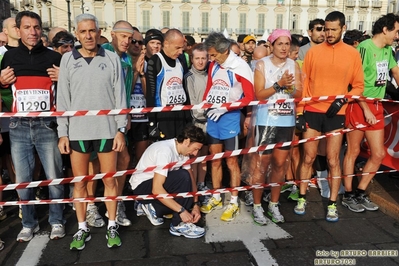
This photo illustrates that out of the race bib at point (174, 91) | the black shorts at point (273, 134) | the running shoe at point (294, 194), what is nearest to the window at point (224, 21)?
the running shoe at point (294, 194)

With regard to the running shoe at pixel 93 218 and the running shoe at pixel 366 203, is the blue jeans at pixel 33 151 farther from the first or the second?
the running shoe at pixel 366 203

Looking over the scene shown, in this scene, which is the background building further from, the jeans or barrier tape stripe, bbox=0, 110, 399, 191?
barrier tape stripe, bbox=0, 110, 399, 191

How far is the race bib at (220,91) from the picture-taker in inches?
168

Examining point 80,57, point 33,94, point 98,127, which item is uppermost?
point 80,57

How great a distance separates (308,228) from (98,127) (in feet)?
8.42

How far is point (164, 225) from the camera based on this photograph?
13.8ft

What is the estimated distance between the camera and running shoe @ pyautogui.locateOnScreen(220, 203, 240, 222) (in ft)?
14.0

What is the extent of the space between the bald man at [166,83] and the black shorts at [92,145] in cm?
107

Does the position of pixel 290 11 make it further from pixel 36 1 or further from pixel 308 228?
pixel 308 228

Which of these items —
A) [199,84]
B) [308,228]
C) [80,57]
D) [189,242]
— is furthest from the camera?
[199,84]

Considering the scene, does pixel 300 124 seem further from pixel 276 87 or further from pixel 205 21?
pixel 205 21

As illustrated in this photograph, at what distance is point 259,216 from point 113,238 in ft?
5.54

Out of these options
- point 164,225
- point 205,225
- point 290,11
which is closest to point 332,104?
point 205,225

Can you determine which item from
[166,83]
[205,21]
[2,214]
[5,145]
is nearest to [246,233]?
[166,83]
